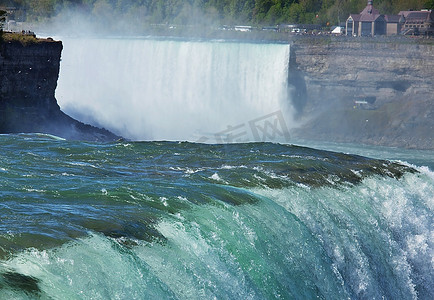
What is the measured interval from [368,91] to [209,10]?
32.1 metres

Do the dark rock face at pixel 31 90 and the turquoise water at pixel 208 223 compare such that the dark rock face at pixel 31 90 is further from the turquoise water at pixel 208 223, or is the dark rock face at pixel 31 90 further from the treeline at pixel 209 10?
the treeline at pixel 209 10

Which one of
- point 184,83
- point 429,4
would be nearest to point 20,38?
point 184,83

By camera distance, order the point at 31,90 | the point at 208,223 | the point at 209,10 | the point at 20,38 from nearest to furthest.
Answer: the point at 208,223 < the point at 20,38 < the point at 31,90 < the point at 209,10

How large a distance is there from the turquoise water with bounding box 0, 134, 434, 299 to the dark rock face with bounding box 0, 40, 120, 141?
13.4m

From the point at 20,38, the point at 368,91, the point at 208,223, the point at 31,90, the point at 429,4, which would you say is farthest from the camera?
the point at 429,4

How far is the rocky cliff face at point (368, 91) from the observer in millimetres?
54969

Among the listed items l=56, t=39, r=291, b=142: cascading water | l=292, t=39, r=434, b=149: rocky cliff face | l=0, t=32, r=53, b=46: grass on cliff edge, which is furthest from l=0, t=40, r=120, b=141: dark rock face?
l=292, t=39, r=434, b=149: rocky cliff face

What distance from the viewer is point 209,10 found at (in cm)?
8625

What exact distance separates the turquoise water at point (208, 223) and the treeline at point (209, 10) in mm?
55883

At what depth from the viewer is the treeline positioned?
3091 inches

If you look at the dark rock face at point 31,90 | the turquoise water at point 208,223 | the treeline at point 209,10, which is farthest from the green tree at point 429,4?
the turquoise water at point 208,223

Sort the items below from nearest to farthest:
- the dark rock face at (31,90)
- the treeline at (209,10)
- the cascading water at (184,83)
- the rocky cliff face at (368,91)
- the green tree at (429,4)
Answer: the dark rock face at (31,90) < the rocky cliff face at (368,91) < the cascading water at (184,83) < the green tree at (429,4) < the treeline at (209,10)

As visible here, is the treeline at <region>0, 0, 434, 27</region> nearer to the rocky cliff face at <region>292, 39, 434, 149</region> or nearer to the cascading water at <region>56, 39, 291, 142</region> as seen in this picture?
the rocky cliff face at <region>292, 39, 434, 149</region>

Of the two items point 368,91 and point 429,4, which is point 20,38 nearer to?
point 368,91
